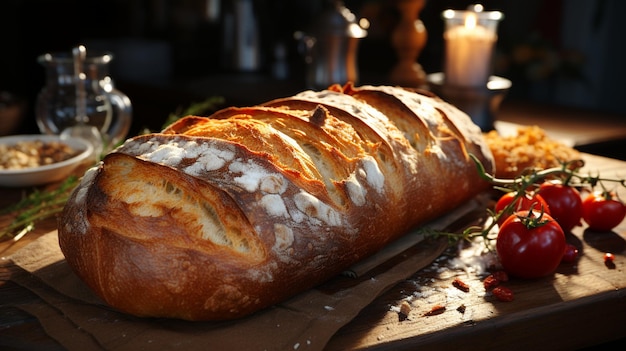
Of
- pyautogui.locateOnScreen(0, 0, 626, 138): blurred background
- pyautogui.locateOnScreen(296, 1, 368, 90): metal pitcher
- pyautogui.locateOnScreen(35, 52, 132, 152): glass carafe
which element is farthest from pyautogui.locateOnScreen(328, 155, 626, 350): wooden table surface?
pyautogui.locateOnScreen(0, 0, 626, 138): blurred background

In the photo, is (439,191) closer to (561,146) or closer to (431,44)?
(561,146)

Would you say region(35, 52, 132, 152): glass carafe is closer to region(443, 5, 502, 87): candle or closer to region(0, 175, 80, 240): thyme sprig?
region(0, 175, 80, 240): thyme sprig

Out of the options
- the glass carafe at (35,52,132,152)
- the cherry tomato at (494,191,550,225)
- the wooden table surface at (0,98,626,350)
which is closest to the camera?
the wooden table surface at (0,98,626,350)

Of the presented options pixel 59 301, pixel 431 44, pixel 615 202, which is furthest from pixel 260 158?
pixel 431 44

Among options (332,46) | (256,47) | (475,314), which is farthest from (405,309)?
(256,47)

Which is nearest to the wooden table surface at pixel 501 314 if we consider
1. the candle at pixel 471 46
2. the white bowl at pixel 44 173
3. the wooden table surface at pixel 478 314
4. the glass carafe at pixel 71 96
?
the wooden table surface at pixel 478 314
